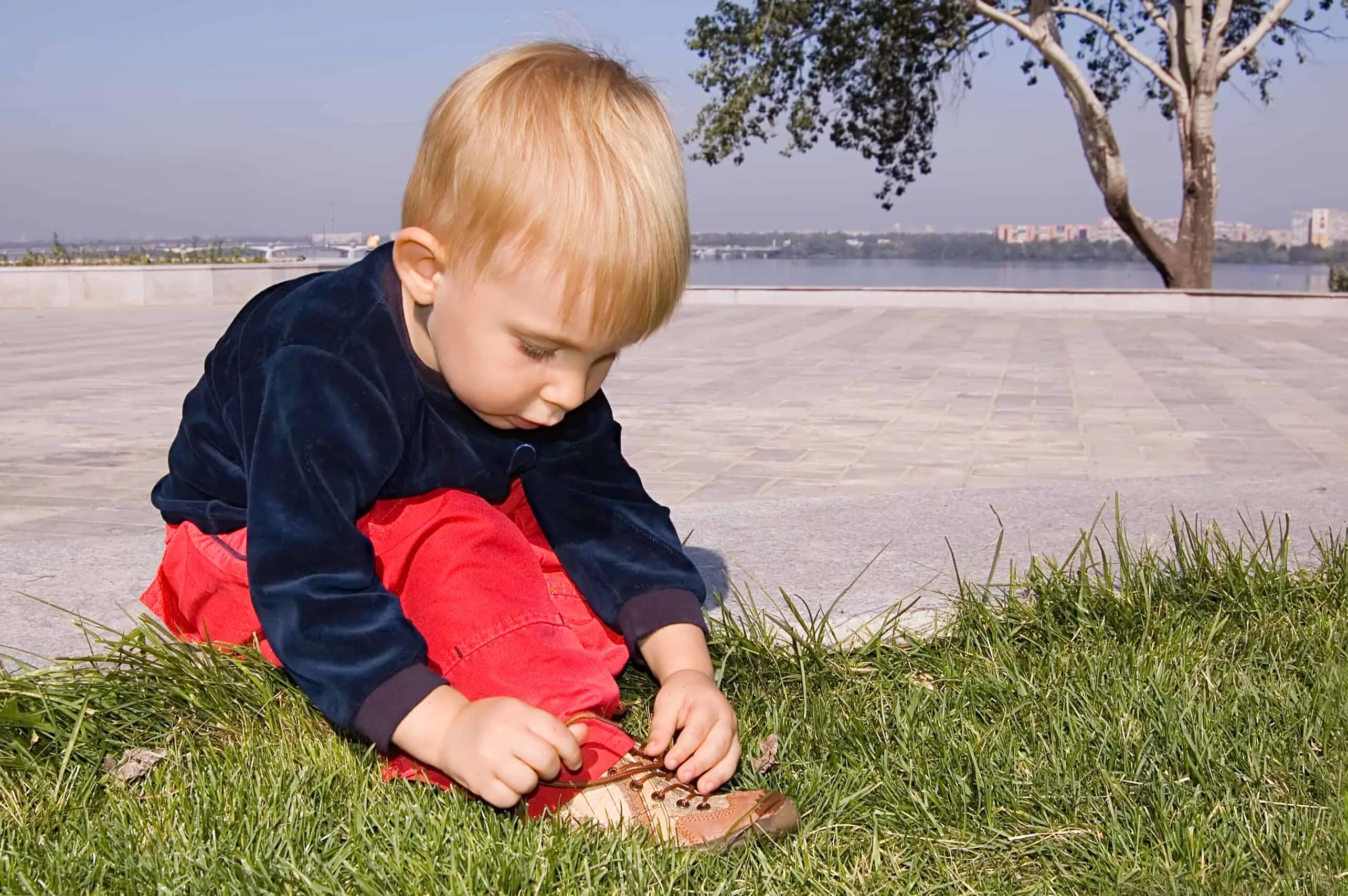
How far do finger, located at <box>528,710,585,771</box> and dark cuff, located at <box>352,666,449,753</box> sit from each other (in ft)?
0.60

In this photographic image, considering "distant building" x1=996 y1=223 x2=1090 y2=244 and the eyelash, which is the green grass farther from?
"distant building" x1=996 y1=223 x2=1090 y2=244

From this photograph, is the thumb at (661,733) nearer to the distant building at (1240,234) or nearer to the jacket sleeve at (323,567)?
the jacket sleeve at (323,567)

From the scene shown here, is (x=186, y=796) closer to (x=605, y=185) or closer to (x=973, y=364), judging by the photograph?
(x=605, y=185)

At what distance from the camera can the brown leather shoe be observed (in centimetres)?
170

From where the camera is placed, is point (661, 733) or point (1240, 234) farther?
point (1240, 234)

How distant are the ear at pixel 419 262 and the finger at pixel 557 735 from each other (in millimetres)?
639

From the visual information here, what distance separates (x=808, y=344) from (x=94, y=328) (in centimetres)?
717

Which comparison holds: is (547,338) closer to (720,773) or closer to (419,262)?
(419,262)

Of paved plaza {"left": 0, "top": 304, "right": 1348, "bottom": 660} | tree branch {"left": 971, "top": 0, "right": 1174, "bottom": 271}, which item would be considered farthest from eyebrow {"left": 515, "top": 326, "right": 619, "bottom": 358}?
tree branch {"left": 971, "top": 0, "right": 1174, "bottom": 271}

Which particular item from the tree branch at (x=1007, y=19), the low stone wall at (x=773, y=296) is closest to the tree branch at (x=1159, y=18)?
the tree branch at (x=1007, y=19)

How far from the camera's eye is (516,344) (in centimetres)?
179

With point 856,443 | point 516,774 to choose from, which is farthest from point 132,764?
point 856,443

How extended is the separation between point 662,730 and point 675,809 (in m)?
0.13

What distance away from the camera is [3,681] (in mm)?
2047
